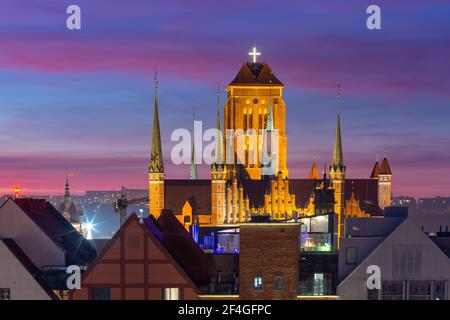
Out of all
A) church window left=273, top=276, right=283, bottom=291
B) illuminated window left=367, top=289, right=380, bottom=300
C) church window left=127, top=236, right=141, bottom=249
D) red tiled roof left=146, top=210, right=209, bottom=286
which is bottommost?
illuminated window left=367, top=289, right=380, bottom=300

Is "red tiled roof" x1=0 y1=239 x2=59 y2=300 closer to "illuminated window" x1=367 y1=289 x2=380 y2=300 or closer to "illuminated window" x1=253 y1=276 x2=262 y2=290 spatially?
"illuminated window" x1=253 y1=276 x2=262 y2=290

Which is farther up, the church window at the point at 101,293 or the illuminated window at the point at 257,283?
the illuminated window at the point at 257,283

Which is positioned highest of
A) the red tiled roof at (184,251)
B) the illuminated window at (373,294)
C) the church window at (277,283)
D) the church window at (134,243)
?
the church window at (134,243)

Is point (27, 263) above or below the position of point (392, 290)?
above

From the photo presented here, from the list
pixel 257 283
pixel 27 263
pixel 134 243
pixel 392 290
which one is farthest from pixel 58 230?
pixel 392 290

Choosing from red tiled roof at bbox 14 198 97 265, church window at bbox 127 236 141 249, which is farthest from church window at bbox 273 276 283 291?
red tiled roof at bbox 14 198 97 265

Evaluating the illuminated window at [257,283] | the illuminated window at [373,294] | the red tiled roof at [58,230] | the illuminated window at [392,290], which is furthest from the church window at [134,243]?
the illuminated window at [392,290]

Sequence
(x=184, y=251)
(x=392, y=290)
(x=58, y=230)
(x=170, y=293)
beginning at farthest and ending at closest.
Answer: (x=58, y=230), (x=184, y=251), (x=392, y=290), (x=170, y=293)

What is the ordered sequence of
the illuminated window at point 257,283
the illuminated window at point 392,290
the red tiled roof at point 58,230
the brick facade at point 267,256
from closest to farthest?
1. the brick facade at point 267,256
2. the illuminated window at point 257,283
3. the illuminated window at point 392,290
4. the red tiled roof at point 58,230

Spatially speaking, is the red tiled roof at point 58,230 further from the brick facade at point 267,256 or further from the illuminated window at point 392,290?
the illuminated window at point 392,290

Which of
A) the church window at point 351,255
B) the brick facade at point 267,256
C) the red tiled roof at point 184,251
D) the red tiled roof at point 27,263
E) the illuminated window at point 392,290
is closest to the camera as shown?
the red tiled roof at point 27,263

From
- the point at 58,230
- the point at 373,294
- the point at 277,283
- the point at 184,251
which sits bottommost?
the point at 373,294

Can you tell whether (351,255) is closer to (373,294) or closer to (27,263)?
(373,294)
